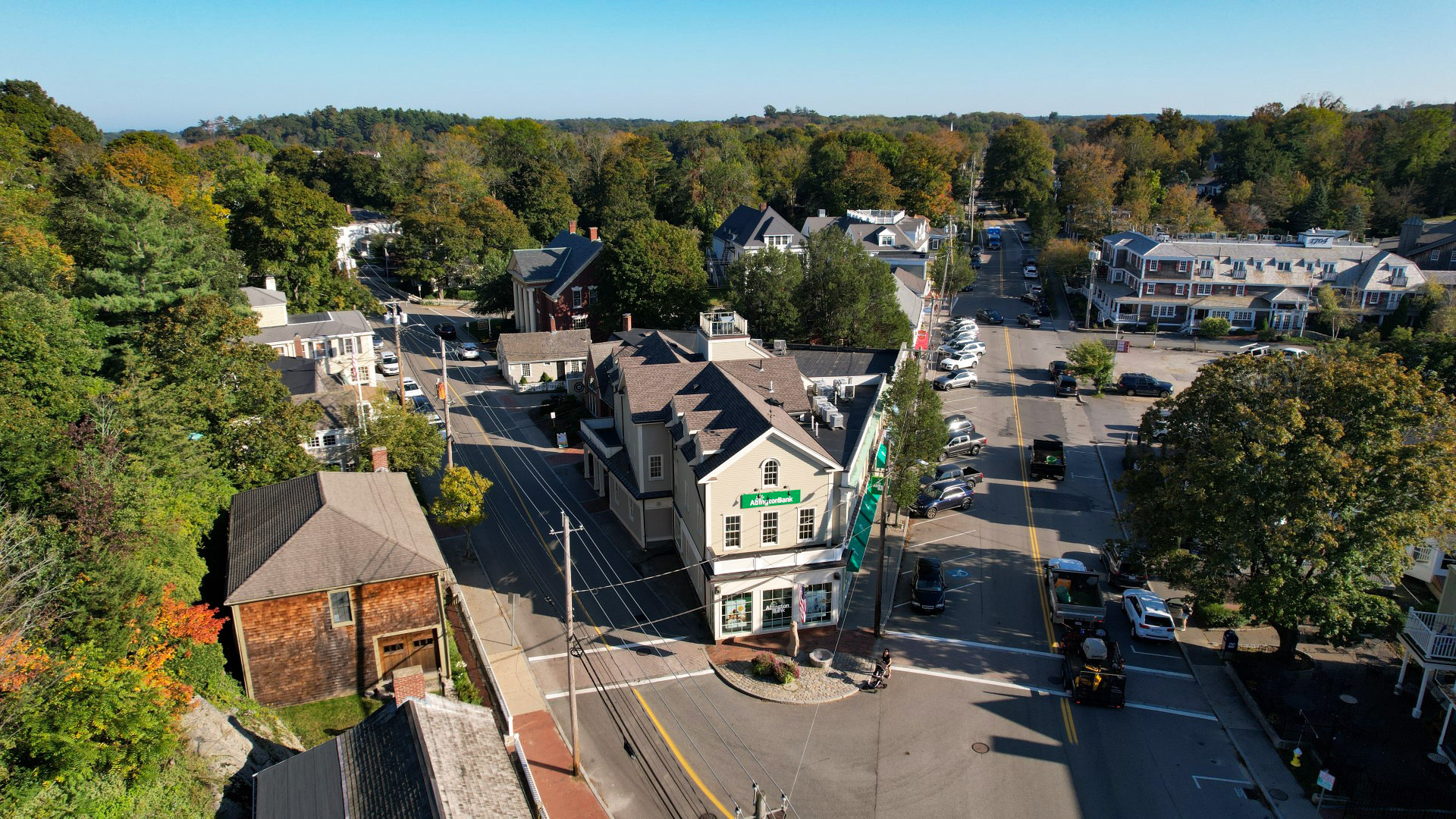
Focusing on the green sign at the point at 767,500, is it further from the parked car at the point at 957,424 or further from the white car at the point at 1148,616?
the parked car at the point at 957,424

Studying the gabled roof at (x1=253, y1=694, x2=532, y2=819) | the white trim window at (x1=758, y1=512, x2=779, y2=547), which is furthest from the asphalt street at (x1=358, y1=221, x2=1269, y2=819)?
the gabled roof at (x1=253, y1=694, x2=532, y2=819)

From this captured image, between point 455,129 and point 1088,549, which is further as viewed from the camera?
point 455,129

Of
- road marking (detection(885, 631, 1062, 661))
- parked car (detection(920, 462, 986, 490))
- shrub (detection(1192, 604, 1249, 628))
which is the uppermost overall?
parked car (detection(920, 462, 986, 490))

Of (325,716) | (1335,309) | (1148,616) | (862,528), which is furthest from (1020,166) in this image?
(325,716)

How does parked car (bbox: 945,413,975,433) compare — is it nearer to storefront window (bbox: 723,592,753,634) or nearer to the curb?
storefront window (bbox: 723,592,753,634)

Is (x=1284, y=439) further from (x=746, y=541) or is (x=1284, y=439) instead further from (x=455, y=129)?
(x=455, y=129)

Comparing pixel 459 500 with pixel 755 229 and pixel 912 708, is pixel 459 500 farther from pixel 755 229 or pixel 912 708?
pixel 755 229

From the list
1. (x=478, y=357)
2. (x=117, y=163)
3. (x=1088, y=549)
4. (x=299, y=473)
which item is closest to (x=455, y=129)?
(x=117, y=163)
